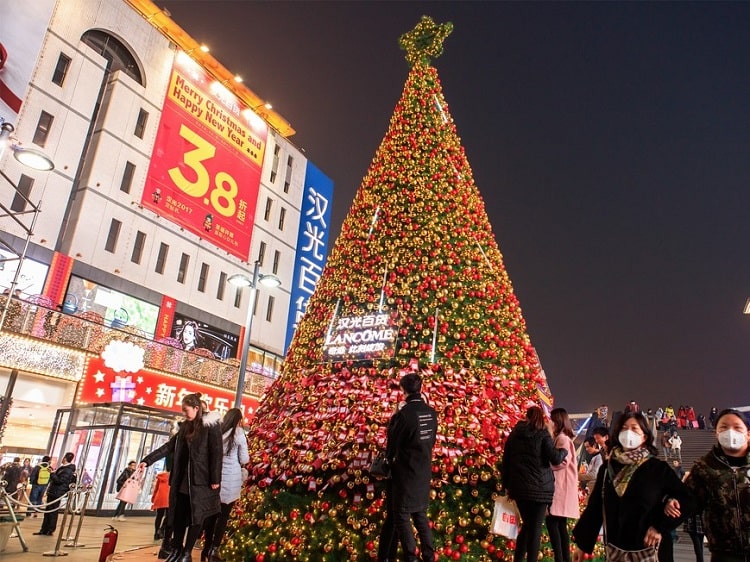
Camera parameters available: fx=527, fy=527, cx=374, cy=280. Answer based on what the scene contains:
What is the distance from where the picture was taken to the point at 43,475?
1187 cm

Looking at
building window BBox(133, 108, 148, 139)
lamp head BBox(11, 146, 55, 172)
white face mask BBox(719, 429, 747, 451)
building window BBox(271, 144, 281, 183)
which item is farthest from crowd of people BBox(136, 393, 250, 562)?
building window BBox(271, 144, 281, 183)

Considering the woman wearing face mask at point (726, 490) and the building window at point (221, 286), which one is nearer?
the woman wearing face mask at point (726, 490)

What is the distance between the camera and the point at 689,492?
9.70ft

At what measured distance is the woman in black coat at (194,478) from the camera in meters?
4.92

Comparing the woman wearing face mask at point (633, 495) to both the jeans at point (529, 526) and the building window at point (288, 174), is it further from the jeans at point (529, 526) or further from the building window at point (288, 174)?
the building window at point (288, 174)

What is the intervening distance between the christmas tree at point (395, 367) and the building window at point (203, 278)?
60.8 ft

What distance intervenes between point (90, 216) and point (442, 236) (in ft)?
57.8

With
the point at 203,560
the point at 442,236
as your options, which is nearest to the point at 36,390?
the point at 203,560

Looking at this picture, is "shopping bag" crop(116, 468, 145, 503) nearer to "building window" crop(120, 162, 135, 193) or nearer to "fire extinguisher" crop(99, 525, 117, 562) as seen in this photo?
"fire extinguisher" crop(99, 525, 117, 562)

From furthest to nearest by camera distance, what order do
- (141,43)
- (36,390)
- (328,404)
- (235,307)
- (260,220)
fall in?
(260,220) < (235,307) < (141,43) < (36,390) < (328,404)

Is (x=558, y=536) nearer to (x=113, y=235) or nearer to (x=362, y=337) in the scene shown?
(x=362, y=337)

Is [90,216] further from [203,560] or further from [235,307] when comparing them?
[203,560]

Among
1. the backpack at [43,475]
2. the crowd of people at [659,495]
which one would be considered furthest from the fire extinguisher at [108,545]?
the backpack at [43,475]

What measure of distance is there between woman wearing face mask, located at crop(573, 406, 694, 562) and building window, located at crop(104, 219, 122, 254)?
2088cm
